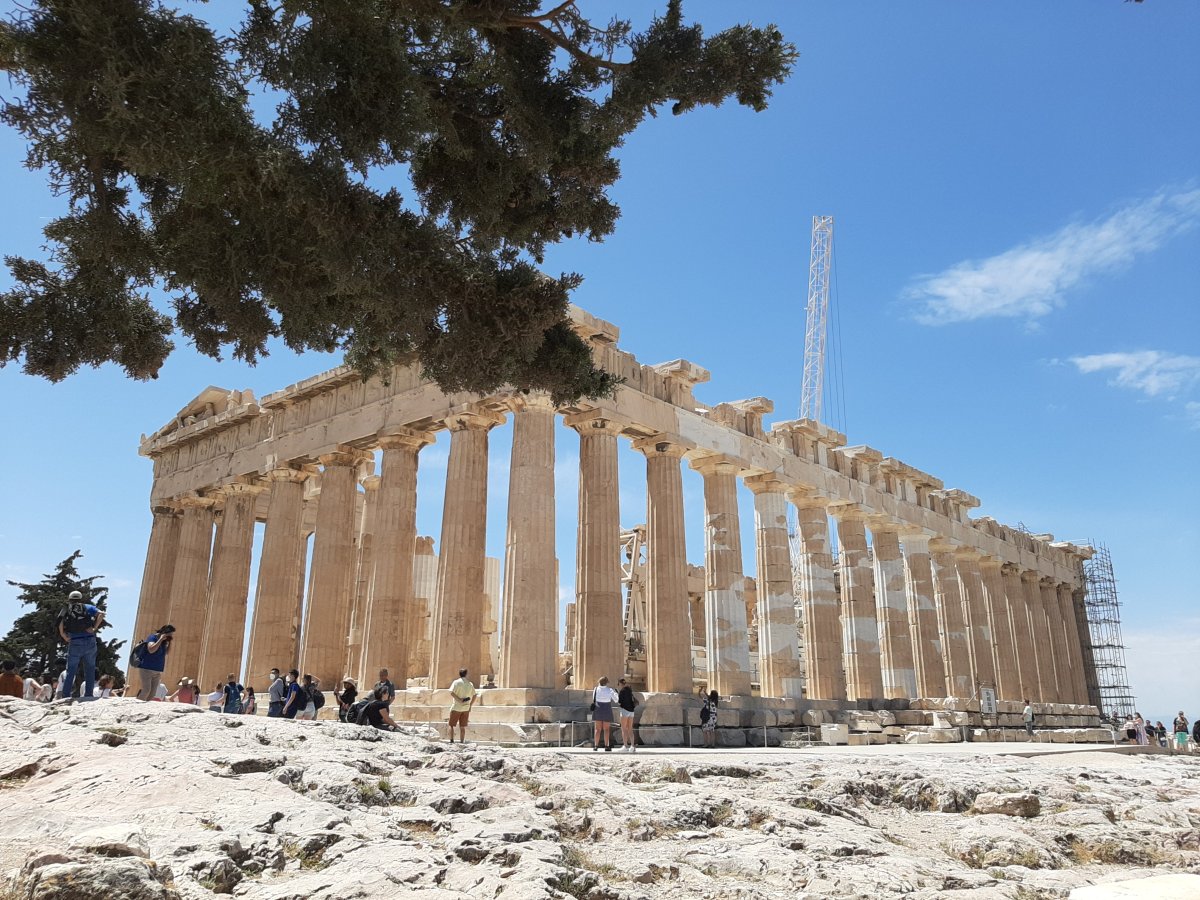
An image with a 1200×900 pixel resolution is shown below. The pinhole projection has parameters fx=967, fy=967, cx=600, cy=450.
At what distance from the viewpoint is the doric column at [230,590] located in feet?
86.0

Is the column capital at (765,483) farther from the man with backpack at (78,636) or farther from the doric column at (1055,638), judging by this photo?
the doric column at (1055,638)

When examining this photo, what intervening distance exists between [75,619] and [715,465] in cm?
1683

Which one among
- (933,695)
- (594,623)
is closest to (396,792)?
(594,623)

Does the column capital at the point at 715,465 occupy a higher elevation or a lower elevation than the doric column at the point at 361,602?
higher

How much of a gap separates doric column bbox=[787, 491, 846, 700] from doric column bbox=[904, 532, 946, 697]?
4.82m

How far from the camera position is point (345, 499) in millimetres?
24750

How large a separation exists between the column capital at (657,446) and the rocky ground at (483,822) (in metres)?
13.5

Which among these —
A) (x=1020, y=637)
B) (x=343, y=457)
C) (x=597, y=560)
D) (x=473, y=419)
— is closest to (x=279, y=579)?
(x=343, y=457)

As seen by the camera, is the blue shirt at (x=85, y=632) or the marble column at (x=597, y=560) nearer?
the blue shirt at (x=85, y=632)

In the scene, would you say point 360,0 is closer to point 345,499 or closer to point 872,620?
point 345,499

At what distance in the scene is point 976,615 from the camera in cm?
3566

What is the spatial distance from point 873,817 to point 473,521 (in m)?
13.4

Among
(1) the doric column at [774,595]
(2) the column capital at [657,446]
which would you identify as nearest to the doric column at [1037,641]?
(1) the doric column at [774,595]

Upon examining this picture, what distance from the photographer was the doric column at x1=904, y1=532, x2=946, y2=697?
31.5 m
